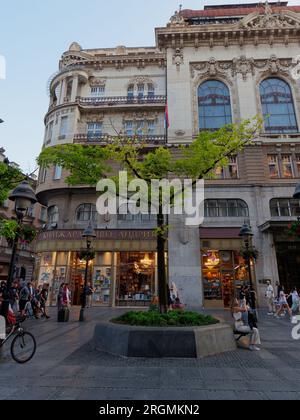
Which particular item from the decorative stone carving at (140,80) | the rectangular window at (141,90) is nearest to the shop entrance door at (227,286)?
the rectangular window at (141,90)

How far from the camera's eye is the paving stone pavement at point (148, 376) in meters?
4.60

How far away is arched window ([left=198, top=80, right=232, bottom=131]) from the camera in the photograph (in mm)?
24562

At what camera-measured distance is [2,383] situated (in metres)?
5.07

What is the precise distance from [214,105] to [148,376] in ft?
81.9

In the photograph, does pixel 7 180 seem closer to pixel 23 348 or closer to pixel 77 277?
pixel 23 348

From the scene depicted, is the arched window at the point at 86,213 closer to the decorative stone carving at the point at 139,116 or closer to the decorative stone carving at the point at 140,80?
the decorative stone carving at the point at 139,116

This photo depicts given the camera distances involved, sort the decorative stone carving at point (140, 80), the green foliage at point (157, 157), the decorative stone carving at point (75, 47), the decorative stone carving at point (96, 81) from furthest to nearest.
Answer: the decorative stone carving at point (75, 47), the decorative stone carving at point (96, 81), the decorative stone carving at point (140, 80), the green foliage at point (157, 157)

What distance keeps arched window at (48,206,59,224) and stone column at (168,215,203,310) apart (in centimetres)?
1088

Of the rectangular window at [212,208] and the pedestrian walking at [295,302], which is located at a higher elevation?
the rectangular window at [212,208]

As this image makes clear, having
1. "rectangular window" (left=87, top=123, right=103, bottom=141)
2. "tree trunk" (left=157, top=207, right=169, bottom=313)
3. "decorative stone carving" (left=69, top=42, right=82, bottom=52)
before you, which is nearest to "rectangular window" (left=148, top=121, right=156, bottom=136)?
"rectangular window" (left=87, top=123, right=103, bottom=141)

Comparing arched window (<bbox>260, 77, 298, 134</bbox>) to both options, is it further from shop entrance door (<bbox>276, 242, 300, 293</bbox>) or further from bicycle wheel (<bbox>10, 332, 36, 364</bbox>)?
bicycle wheel (<bbox>10, 332, 36, 364</bbox>)

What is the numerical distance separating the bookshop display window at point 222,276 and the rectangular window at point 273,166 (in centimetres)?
776

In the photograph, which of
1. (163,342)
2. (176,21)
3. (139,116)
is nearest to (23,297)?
(163,342)

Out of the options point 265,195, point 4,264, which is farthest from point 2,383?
point 4,264
